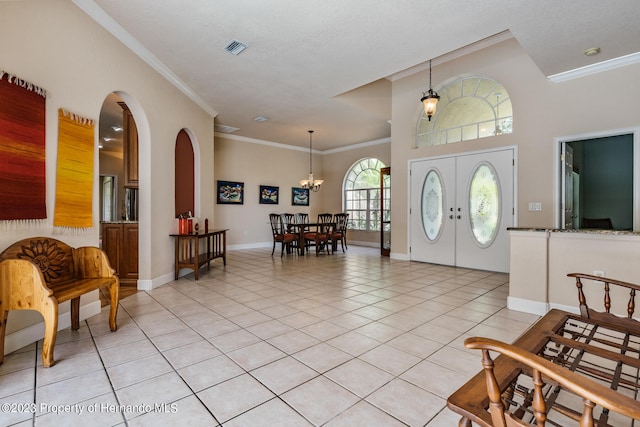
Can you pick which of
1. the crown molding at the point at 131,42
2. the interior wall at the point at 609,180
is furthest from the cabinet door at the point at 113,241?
the interior wall at the point at 609,180

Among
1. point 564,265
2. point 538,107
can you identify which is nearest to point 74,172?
point 564,265

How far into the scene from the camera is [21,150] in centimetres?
233

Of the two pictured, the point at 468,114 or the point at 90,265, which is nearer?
the point at 90,265

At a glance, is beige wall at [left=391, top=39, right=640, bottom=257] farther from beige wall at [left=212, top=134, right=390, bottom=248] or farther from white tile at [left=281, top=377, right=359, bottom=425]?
white tile at [left=281, top=377, right=359, bottom=425]

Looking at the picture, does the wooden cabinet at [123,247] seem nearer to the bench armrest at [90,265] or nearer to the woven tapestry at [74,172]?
the woven tapestry at [74,172]

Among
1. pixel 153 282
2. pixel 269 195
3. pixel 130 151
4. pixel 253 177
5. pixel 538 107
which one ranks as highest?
pixel 538 107

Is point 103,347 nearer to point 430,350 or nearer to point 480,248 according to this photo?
point 430,350

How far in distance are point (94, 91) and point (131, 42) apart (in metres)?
0.95

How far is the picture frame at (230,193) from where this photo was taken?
812 centimetres

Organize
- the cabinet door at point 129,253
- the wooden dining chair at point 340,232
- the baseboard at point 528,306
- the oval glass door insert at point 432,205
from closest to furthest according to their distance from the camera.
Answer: the baseboard at point 528,306 → the cabinet door at point 129,253 → the oval glass door insert at point 432,205 → the wooden dining chair at point 340,232

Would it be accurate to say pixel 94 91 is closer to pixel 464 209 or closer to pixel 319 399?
pixel 319 399

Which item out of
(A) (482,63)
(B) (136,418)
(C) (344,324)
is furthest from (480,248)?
(B) (136,418)

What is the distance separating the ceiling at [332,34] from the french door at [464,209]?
1639mm

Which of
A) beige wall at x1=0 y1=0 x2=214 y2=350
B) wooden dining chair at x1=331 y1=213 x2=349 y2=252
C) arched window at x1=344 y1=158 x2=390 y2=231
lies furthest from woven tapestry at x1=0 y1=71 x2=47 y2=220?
arched window at x1=344 y1=158 x2=390 y2=231
